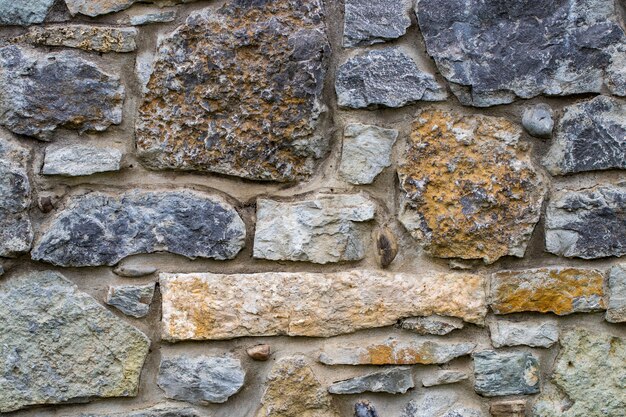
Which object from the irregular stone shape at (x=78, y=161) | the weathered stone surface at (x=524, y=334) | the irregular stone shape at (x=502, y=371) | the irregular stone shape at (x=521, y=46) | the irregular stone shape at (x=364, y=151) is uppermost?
the irregular stone shape at (x=521, y=46)

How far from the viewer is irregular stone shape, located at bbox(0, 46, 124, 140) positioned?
1479mm

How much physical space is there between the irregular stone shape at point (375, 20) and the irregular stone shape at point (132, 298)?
0.74m

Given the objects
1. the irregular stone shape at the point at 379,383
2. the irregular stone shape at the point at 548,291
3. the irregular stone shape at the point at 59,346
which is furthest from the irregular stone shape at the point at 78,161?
the irregular stone shape at the point at 548,291

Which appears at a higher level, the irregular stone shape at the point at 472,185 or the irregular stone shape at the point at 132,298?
the irregular stone shape at the point at 472,185

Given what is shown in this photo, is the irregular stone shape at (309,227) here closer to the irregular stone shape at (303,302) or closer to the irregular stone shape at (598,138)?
the irregular stone shape at (303,302)

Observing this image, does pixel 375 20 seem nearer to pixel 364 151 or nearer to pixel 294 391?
pixel 364 151

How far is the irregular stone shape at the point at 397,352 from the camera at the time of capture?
1513mm

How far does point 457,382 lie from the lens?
1.54 metres

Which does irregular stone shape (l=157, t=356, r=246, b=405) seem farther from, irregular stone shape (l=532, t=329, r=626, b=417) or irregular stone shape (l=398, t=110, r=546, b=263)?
irregular stone shape (l=532, t=329, r=626, b=417)

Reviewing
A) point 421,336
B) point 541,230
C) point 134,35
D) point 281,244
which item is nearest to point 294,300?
point 281,244

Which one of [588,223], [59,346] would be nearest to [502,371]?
[588,223]

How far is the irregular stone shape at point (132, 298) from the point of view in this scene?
1491 millimetres

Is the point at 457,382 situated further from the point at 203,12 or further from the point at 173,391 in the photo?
the point at 203,12

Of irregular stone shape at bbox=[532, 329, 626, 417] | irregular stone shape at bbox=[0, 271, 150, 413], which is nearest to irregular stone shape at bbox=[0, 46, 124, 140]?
irregular stone shape at bbox=[0, 271, 150, 413]
